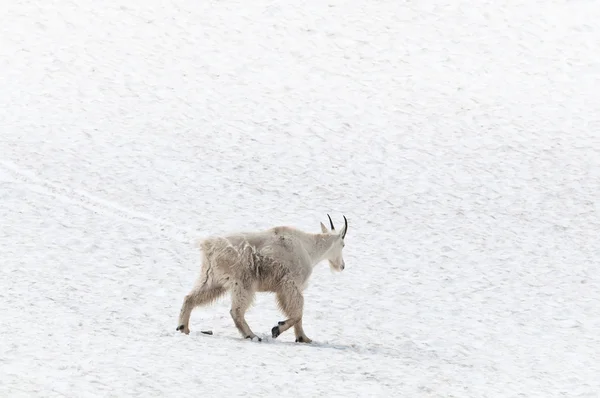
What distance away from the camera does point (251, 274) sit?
11.0 metres

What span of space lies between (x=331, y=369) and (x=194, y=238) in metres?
7.21

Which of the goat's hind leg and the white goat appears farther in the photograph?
the goat's hind leg

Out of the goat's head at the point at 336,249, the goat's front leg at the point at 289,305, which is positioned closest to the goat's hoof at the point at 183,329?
the goat's front leg at the point at 289,305

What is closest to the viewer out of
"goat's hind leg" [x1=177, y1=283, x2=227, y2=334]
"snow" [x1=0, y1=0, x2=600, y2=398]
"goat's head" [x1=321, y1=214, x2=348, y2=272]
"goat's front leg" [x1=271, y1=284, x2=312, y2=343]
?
"snow" [x1=0, y1=0, x2=600, y2=398]

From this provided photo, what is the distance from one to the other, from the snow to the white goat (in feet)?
1.20

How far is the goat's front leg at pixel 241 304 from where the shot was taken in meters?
11.0

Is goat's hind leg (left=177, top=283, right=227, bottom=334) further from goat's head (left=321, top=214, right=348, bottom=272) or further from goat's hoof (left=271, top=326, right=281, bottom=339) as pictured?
goat's head (left=321, top=214, right=348, bottom=272)

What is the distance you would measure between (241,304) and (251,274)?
0.35 m

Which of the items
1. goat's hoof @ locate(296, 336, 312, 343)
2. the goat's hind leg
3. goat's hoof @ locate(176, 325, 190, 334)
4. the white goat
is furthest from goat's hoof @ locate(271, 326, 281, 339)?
goat's hoof @ locate(176, 325, 190, 334)

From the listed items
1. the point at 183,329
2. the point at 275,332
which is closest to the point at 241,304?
the point at 275,332

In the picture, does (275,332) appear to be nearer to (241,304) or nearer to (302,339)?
(302,339)

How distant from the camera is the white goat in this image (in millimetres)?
11000

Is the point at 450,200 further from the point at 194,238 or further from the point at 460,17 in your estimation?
the point at 460,17

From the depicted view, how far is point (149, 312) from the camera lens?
12.6 m
